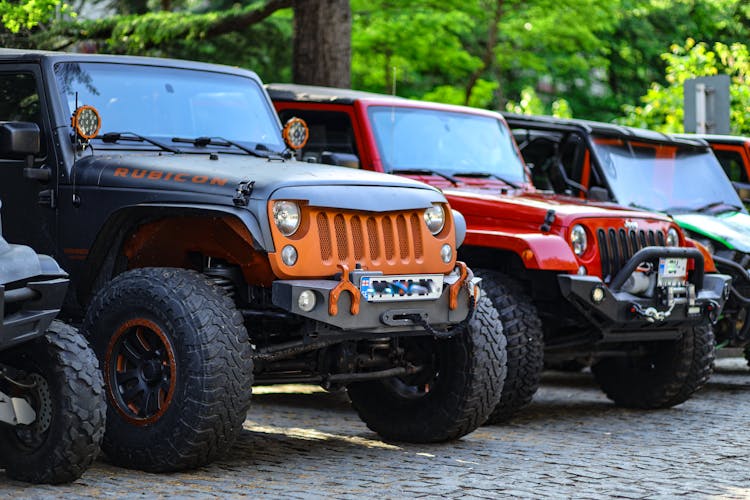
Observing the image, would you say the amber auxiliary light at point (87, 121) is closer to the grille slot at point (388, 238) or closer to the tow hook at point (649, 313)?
the grille slot at point (388, 238)

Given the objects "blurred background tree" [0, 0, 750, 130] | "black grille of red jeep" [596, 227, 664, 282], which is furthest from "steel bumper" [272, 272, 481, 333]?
"blurred background tree" [0, 0, 750, 130]

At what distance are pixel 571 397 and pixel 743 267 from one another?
176 centimetres

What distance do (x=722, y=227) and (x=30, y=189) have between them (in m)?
5.93

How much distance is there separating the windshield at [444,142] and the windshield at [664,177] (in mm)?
1048

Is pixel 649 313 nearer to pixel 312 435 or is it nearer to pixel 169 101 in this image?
pixel 312 435

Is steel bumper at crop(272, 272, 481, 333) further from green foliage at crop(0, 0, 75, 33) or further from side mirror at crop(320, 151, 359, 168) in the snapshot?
green foliage at crop(0, 0, 75, 33)

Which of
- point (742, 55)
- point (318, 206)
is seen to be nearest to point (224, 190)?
point (318, 206)

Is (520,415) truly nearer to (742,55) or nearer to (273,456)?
(273,456)

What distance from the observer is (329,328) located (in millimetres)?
7453

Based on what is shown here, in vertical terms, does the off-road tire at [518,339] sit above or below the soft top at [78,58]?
below

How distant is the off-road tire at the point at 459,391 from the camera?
27.2 ft

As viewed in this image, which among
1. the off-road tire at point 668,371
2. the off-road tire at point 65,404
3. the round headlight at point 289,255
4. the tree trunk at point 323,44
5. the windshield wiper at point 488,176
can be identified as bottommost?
the off-road tire at point 668,371

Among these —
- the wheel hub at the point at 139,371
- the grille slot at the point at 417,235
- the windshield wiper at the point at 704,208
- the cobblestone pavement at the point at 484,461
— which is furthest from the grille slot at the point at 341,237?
the windshield wiper at the point at 704,208

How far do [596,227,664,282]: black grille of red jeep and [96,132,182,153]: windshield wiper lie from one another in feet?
10.1
